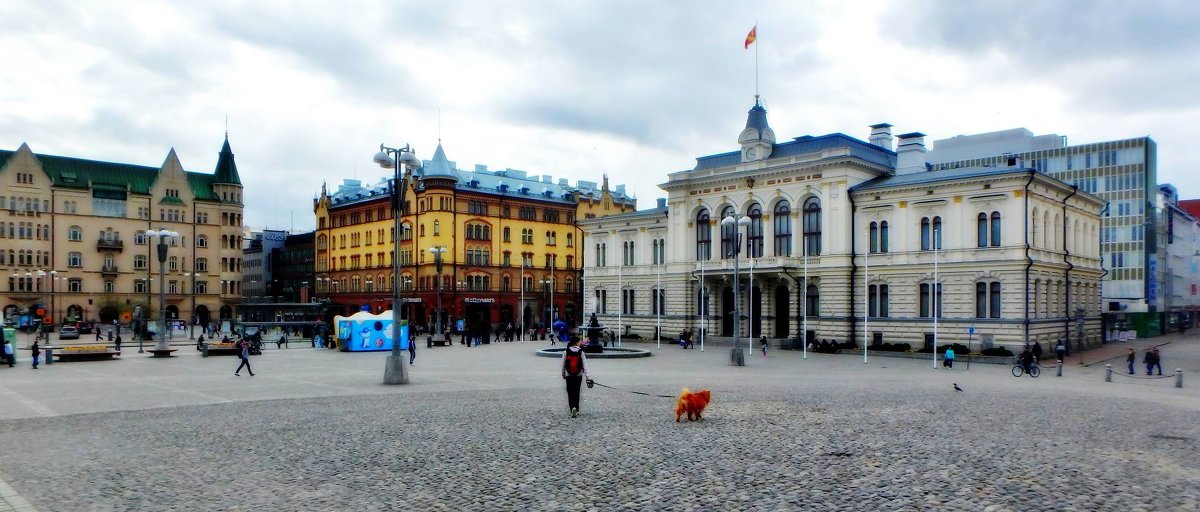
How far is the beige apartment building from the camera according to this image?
311 feet

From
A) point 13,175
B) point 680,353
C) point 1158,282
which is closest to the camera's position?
point 680,353

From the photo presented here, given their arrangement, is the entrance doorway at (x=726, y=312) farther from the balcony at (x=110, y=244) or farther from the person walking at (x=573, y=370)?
the balcony at (x=110, y=244)

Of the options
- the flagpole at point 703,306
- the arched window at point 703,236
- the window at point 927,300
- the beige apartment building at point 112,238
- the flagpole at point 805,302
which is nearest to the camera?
the window at point 927,300

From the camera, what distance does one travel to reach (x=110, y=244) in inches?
3957

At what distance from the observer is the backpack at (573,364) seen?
66.8ft

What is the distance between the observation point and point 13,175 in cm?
9475

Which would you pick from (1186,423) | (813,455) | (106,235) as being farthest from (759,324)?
(106,235)

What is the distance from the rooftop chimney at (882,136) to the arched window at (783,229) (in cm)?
1231

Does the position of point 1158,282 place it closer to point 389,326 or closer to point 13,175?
point 389,326

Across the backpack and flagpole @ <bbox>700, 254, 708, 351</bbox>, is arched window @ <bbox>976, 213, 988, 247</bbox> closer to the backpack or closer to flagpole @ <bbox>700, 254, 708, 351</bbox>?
flagpole @ <bbox>700, 254, 708, 351</bbox>

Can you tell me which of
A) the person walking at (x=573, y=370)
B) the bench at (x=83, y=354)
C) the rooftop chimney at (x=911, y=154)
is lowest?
the bench at (x=83, y=354)

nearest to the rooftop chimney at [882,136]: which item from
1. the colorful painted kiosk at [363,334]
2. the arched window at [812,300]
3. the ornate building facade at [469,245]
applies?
the arched window at [812,300]

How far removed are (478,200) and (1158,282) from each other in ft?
238

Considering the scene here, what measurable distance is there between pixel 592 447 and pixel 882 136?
57082 millimetres
